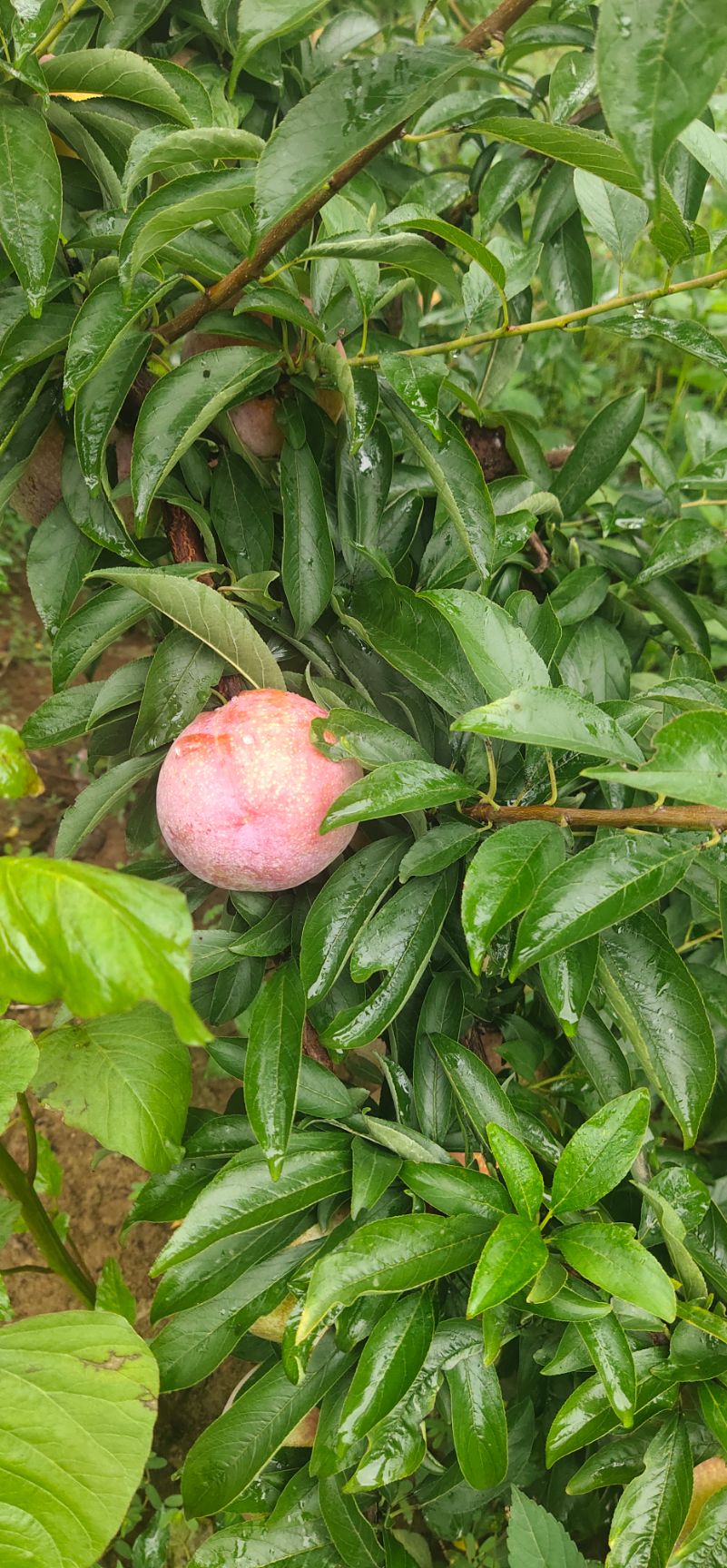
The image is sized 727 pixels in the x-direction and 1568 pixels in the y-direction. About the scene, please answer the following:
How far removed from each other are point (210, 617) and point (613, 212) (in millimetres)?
473

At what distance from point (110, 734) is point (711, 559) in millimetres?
1482

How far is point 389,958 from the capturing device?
649 mm

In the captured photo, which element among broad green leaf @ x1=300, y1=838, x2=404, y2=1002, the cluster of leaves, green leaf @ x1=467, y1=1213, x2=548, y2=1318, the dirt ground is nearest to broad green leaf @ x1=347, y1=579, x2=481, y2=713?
the cluster of leaves

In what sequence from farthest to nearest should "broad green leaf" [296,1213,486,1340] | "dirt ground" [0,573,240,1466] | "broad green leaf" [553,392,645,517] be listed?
1. "dirt ground" [0,573,240,1466]
2. "broad green leaf" [553,392,645,517]
3. "broad green leaf" [296,1213,486,1340]

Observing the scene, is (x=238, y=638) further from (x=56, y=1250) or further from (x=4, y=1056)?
(x=56, y=1250)

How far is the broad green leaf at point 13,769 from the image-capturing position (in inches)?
21.2

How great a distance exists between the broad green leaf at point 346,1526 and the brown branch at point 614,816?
1.59 ft

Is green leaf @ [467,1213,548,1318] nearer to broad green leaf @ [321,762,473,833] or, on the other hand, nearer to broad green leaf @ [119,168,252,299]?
broad green leaf @ [321,762,473,833]

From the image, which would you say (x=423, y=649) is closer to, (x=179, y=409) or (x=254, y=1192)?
(x=179, y=409)

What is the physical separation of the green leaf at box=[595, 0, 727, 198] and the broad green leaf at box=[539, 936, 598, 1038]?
400mm

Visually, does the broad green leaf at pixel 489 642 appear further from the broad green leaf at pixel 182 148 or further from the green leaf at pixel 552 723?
the broad green leaf at pixel 182 148

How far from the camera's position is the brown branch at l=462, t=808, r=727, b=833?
56 cm

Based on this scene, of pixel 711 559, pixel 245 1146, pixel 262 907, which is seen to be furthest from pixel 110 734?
pixel 711 559

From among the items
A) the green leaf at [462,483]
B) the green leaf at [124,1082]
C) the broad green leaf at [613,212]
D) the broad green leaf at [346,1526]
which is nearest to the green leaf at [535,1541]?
the broad green leaf at [346,1526]
